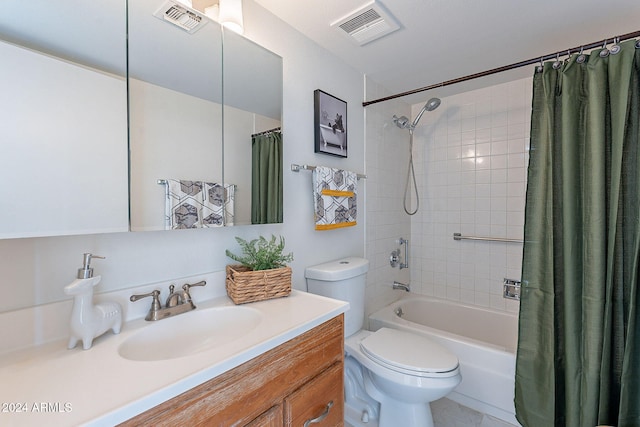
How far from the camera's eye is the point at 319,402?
98 centimetres

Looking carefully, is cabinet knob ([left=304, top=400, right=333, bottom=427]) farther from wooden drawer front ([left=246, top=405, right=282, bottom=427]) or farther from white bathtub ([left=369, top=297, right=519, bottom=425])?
white bathtub ([left=369, top=297, right=519, bottom=425])

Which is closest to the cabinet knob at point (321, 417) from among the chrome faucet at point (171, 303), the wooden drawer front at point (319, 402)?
Result: the wooden drawer front at point (319, 402)

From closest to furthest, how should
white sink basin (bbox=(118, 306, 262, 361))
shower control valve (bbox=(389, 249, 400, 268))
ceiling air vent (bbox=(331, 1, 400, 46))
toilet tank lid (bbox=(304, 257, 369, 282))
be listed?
1. white sink basin (bbox=(118, 306, 262, 361))
2. ceiling air vent (bbox=(331, 1, 400, 46))
3. toilet tank lid (bbox=(304, 257, 369, 282))
4. shower control valve (bbox=(389, 249, 400, 268))

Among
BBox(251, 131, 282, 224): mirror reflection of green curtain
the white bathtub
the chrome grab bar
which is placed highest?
BBox(251, 131, 282, 224): mirror reflection of green curtain

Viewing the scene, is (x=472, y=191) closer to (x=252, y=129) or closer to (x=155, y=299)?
(x=252, y=129)

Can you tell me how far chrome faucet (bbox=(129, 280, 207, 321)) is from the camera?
38.4 inches

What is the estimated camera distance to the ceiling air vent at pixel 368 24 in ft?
4.54

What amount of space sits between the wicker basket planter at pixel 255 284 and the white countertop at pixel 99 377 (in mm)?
253

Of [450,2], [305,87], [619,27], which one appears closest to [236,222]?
[305,87]

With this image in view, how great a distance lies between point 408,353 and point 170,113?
1524 mm

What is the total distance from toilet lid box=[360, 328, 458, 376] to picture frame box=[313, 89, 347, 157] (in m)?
1.13

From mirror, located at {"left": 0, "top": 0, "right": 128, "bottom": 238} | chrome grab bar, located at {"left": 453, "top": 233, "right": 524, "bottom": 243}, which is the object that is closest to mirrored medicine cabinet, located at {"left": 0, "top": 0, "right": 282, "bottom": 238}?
mirror, located at {"left": 0, "top": 0, "right": 128, "bottom": 238}

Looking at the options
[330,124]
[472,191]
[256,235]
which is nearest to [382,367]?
[256,235]

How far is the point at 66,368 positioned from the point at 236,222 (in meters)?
0.69
